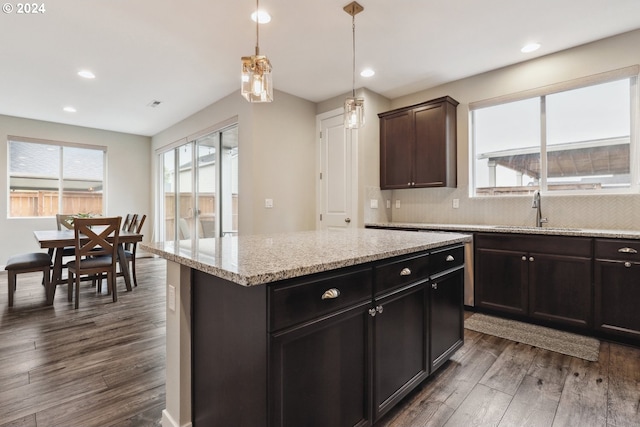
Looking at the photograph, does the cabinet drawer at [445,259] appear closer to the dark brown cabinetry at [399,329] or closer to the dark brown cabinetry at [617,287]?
the dark brown cabinetry at [399,329]

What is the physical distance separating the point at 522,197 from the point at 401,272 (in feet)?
8.52

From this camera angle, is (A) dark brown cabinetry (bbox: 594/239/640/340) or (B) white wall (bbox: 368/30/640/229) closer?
(A) dark brown cabinetry (bbox: 594/239/640/340)

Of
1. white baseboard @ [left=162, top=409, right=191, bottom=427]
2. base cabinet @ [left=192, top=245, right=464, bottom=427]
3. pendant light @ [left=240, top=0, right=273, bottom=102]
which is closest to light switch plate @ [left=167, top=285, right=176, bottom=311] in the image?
base cabinet @ [left=192, top=245, right=464, bottom=427]

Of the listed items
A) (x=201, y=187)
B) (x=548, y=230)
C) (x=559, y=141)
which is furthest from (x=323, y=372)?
(x=201, y=187)

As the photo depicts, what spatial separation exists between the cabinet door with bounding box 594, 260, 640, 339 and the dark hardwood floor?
16cm

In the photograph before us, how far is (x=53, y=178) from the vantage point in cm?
604

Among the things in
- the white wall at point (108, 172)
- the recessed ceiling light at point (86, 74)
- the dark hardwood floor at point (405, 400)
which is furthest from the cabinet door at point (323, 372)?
the white wall at point (108, 172)

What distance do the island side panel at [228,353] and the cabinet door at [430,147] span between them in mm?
3223

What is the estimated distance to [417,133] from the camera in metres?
4.02

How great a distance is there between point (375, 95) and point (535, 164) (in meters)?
2.16

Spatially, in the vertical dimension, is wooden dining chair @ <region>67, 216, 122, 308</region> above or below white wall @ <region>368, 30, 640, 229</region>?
below

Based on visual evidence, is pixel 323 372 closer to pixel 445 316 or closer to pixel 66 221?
pixel 445 316

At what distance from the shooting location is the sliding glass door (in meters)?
4.79

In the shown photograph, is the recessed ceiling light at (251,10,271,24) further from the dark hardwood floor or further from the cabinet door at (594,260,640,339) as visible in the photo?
the cabinet door at (594,260,640,339)
